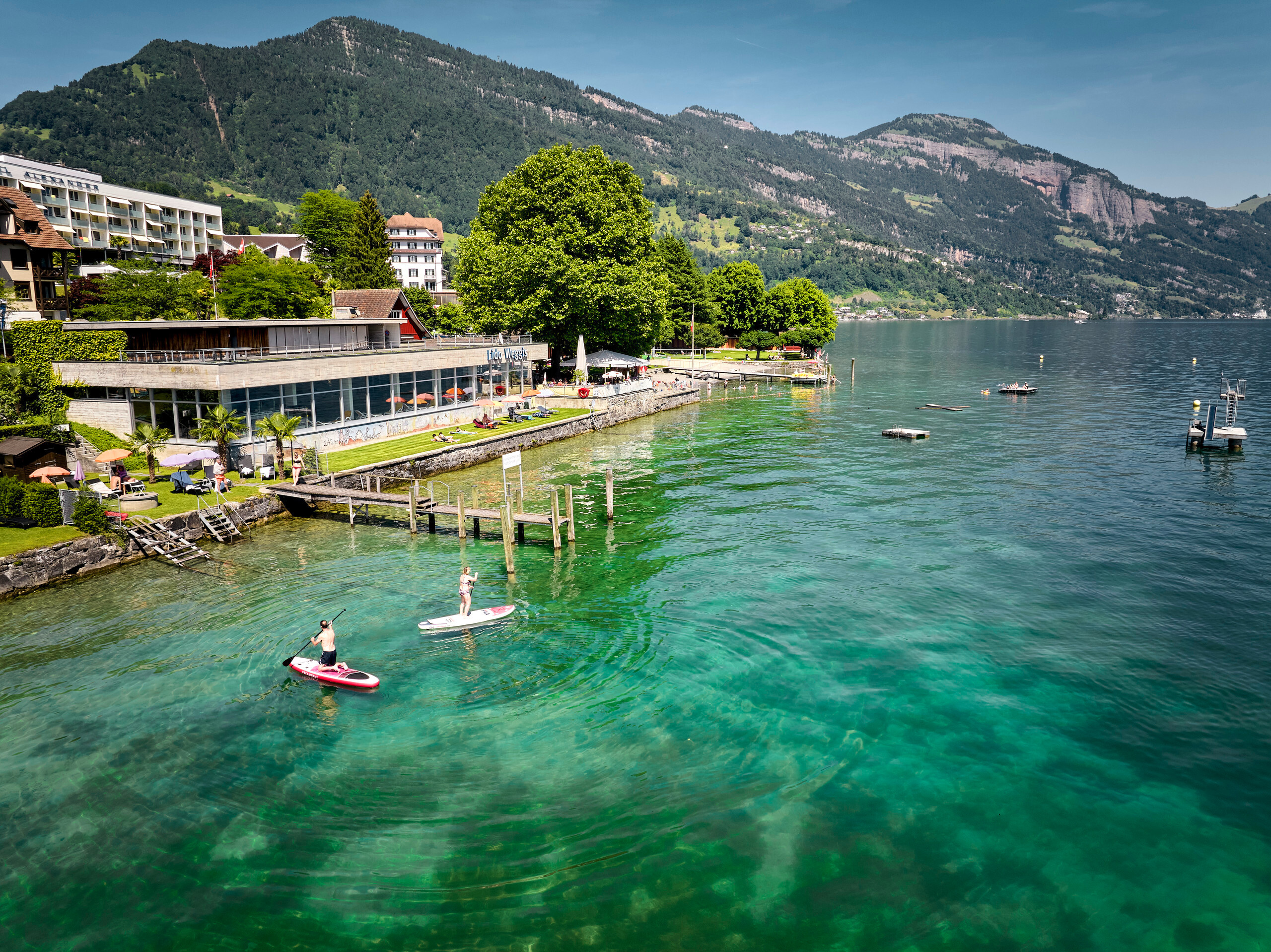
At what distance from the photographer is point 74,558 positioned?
1194 inches

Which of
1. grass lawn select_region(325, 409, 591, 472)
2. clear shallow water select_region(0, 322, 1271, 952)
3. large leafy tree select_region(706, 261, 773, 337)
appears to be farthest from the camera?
large leafy tree select_region(706, 261, 773, 337)

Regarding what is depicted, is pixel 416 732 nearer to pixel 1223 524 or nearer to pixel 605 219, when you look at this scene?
pixel 1223 524

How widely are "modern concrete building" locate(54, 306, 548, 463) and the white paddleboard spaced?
22.8 m

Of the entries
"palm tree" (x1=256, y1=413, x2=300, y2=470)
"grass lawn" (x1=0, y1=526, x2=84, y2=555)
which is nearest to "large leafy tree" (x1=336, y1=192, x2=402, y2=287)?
"palm tree" (x1=256, y1=413, x2=300, y2=470)

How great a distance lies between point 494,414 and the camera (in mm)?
62531

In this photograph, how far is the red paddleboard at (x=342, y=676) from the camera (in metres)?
22.0

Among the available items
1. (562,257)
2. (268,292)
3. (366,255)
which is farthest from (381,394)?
(366,255)

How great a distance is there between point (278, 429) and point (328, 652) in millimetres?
23310

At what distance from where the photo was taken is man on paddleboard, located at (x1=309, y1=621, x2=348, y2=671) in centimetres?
2223

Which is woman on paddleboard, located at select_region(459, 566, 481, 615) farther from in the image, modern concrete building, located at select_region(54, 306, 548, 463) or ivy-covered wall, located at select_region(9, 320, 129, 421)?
ivy-covered wall, located at select_region(9, 320, 129, 421)

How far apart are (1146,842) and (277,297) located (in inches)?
3365

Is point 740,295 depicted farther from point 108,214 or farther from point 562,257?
point 108,214

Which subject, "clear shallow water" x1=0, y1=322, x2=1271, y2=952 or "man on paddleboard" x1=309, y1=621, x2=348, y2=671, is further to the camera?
"man on paddleboard" x1=309, y1=621, x2=348, y2=671

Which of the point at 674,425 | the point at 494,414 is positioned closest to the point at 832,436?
the point at 674,425
